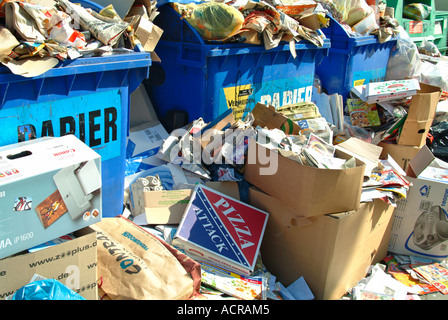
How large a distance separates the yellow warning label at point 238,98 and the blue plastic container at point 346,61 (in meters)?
1.57

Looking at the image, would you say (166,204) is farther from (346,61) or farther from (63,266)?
(346,61)

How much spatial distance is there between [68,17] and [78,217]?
43.8 inches

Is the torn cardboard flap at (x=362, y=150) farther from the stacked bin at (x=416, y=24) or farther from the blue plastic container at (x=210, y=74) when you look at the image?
the stacked bin at (x=416, y=24)

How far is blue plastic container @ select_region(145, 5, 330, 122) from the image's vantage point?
318 cm

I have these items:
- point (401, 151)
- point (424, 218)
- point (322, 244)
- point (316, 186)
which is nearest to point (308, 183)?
point (316, 186)

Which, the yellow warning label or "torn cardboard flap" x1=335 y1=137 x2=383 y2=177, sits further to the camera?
the yellow warning label

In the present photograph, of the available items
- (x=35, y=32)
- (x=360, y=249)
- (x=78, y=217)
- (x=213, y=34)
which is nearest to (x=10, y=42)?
(x=35, y=32)

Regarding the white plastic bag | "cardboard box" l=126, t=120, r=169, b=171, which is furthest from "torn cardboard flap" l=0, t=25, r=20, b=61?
the white plastic bag

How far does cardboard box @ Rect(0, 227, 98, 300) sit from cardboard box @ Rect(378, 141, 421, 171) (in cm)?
275

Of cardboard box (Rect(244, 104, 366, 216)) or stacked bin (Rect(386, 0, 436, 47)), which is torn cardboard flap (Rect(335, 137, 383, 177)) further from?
stacked bin (Rect(386, 0, 436, 47))

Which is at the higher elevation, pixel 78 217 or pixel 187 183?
pixel 78 217

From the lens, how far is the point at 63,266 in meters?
1.76
